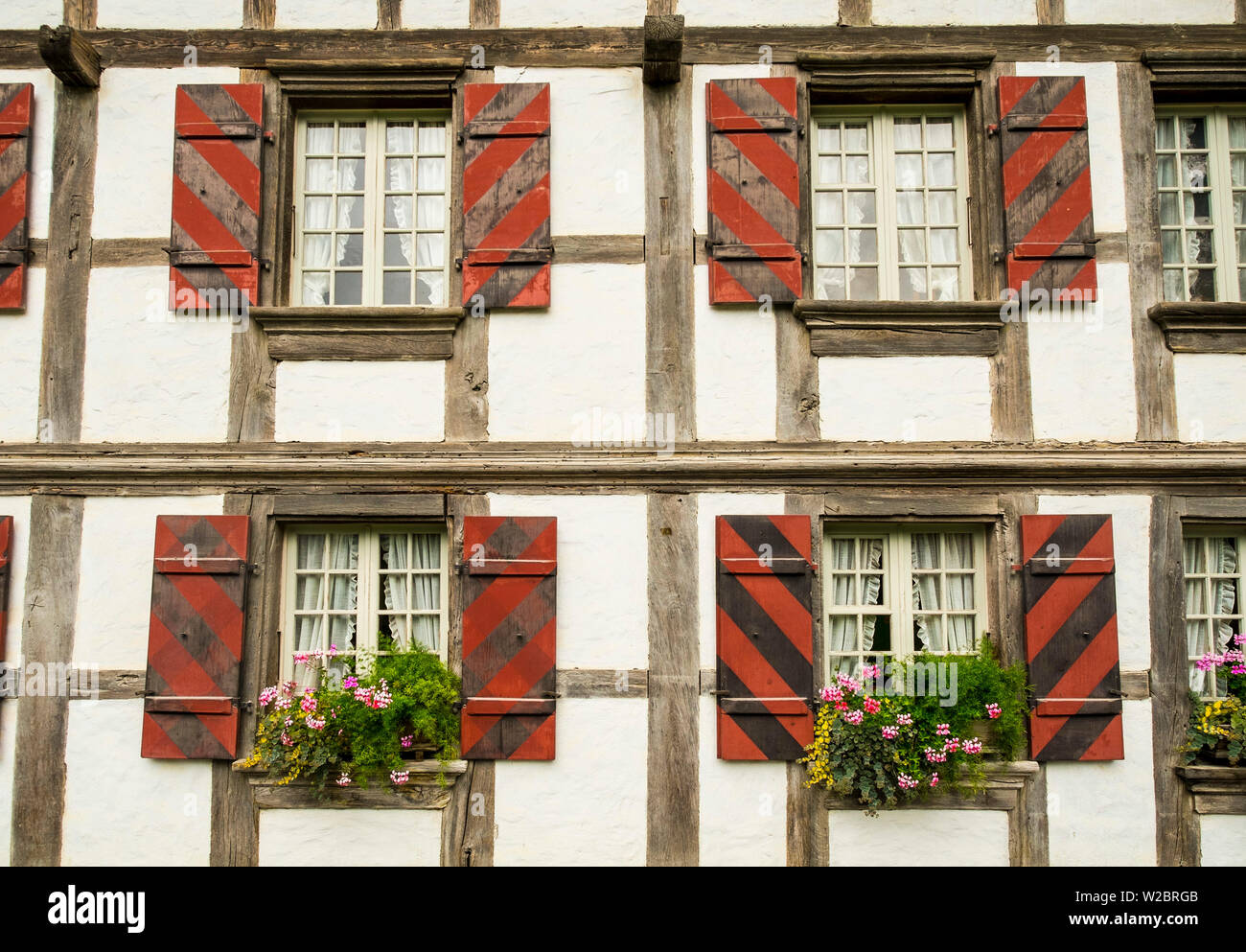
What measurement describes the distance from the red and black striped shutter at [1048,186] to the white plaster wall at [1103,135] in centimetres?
10

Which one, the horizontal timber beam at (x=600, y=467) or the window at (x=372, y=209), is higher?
the window at (x=372, y=209)

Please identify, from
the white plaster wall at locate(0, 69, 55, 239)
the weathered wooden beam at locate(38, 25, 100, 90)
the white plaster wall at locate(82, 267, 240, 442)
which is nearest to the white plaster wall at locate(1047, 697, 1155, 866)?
the white plaster wall at locate(82, 267, 240, 442)

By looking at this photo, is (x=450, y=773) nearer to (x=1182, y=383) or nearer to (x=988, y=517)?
(x=988, y=517)

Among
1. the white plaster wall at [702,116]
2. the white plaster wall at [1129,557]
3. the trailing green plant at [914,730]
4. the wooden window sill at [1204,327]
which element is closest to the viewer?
the trailing green plant at [914,730]

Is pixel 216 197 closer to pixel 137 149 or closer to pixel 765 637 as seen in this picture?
pixel 137 149

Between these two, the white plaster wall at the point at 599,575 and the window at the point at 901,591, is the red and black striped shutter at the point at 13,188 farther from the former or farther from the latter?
the window at the point at 901,591

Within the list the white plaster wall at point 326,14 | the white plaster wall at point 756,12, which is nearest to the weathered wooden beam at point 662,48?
the white plaster wall at point 756,12

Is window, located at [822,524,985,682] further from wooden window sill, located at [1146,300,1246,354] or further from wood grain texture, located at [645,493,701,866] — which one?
wooden window sill, located at [1146,300,1246,354]

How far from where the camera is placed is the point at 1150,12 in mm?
5281

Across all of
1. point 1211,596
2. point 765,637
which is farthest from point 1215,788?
point 765,637

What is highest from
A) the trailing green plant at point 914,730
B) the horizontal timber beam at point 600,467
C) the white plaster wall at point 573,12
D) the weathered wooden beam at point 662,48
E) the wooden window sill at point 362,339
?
the white plaster wall at point 573,12

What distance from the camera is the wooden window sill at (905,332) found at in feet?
16.5

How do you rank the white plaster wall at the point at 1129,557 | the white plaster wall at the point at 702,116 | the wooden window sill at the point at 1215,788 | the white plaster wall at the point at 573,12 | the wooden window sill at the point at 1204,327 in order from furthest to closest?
the white plaster wall at the point at 573,12, the white plaster wall at the point at 702,116, the wooden window sill at the point at 1204,327, the white plaster wall at the point at 1129,557, the wooden window sill at the point at 1215,788

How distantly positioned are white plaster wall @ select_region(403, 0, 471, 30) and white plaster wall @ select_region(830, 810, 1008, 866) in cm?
530
